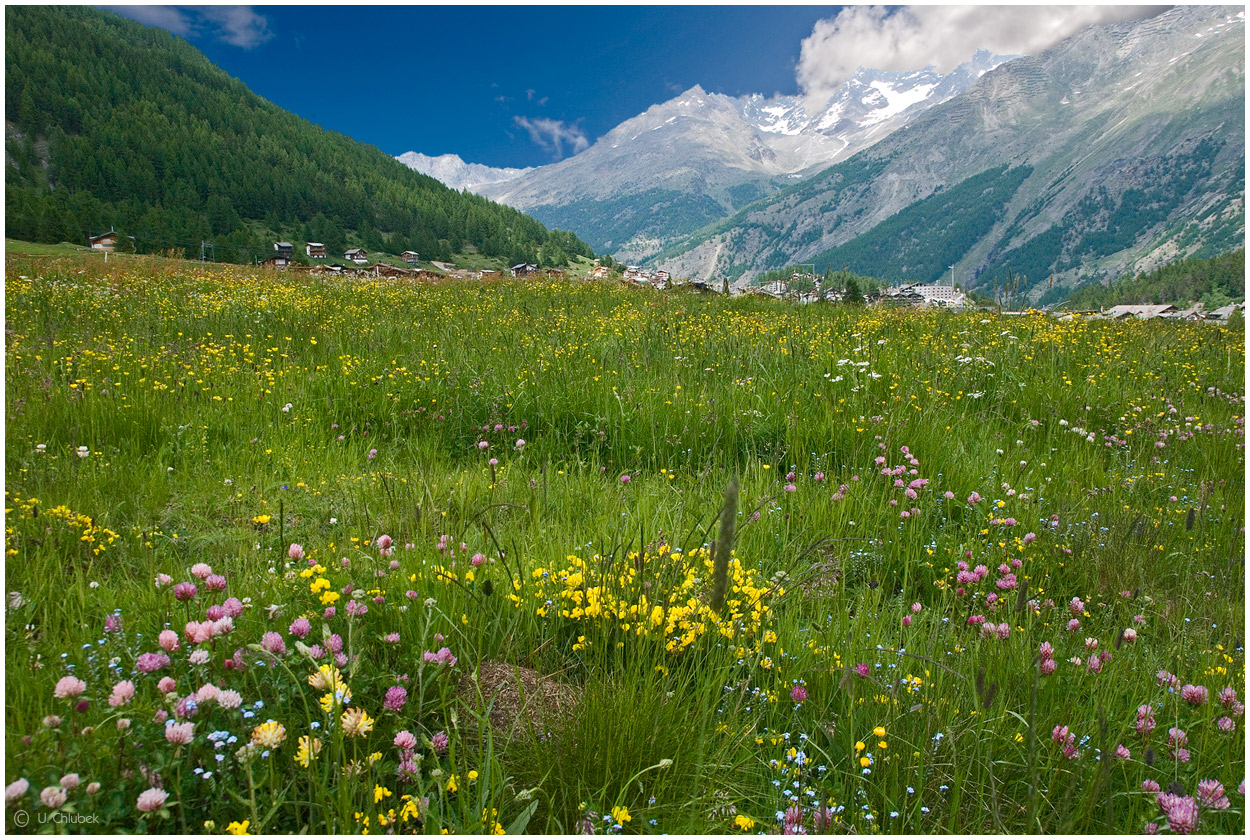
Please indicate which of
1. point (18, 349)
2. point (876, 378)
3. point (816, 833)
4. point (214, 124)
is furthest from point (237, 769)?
point (214, 124)

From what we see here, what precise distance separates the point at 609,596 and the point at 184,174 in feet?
655

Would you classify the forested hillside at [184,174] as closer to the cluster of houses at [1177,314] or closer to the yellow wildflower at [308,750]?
the cluster of houses at [1177,314]

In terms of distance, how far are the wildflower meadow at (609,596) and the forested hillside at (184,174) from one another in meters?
140

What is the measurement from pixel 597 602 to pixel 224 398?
15.2 ft

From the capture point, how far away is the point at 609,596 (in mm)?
2512

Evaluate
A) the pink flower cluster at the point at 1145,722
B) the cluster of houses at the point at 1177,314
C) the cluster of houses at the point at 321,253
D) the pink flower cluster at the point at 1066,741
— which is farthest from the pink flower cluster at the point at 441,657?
the cluster of houses at the point at 321,253

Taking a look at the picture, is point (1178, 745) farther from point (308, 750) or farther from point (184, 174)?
point (184, 174)

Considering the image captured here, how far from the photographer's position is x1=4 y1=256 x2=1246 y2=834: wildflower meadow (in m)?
1.77

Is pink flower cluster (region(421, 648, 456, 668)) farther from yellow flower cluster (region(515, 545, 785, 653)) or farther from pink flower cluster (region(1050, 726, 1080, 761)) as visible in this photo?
pink flower cluster (region(1050, 726, 1080, 761))

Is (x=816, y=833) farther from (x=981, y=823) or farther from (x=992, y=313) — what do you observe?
(x=992, y=313)

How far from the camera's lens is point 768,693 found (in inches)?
89.7

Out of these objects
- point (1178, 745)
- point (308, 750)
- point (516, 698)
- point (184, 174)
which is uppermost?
point (184, 174)

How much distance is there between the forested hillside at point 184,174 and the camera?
456ft

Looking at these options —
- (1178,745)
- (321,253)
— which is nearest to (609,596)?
(1178,745)
